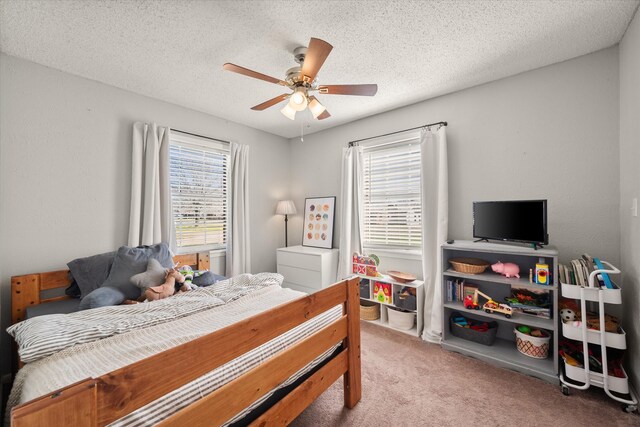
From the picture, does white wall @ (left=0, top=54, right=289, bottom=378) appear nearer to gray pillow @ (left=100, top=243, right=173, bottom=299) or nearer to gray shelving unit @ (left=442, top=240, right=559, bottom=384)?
gray pillow @ (left=100, top=243, right=173, bottom=299)

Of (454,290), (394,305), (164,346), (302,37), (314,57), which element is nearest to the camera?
(164,346)

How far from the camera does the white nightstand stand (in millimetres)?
3447

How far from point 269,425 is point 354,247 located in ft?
8.07

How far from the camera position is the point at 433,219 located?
2.87 meters

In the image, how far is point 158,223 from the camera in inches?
110

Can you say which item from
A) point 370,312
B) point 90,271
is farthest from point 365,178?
point 90,271

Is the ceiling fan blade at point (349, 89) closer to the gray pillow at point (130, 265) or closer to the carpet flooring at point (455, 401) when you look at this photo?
the gray pillow at point (130, 265)

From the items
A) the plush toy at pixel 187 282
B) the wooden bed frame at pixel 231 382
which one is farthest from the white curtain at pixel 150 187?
the wooden bed frame at pixel 231 382

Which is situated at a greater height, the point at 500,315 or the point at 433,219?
the point at 433,219

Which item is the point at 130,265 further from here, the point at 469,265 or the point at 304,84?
the point at 469,265

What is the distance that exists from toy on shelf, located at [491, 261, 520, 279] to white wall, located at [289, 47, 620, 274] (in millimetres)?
420

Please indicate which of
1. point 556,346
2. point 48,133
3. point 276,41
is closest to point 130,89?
point 48,133

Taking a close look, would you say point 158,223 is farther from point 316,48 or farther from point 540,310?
point 540,310

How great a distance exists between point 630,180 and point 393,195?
1.93 m
